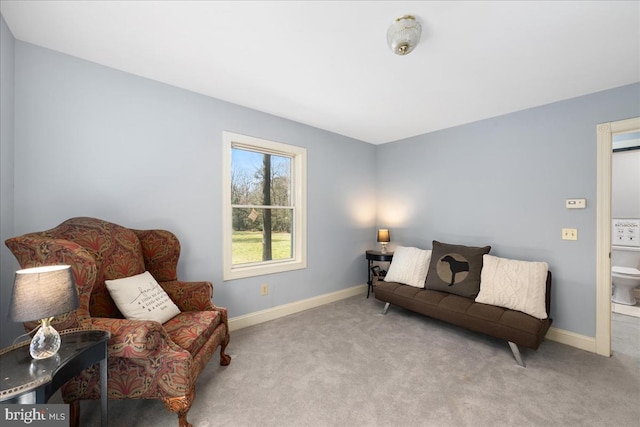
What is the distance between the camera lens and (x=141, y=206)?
7.47 feet

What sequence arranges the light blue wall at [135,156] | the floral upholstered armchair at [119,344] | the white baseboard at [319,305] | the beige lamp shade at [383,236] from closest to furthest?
the floral upholstered armchair at [119,344]
the light blue wall at [135,156]
the white baseboard at [319,305]
the beige lamp shade at [383,236]

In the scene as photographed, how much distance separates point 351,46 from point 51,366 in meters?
2.41

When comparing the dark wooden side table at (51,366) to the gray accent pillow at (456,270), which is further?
the gray accent pillow at (456,270)

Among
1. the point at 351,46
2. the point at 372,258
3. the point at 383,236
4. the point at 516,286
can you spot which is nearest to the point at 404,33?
the point at 351,46

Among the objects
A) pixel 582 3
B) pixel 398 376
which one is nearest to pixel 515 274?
pixel 398 376

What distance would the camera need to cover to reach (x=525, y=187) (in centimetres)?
287

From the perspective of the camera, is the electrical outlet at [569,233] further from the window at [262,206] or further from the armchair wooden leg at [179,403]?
the armchair wooden leg at [179,403]

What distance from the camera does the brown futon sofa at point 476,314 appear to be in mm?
2170

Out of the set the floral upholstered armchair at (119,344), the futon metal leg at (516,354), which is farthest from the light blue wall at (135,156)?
the futon metal leg at (516,354)

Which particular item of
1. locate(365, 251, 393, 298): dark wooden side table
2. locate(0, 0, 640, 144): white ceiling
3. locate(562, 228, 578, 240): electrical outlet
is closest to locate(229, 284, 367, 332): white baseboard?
locate(365, 251, 393, 298): dark wooden side table

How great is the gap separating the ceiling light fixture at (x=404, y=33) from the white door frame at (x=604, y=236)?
221cm

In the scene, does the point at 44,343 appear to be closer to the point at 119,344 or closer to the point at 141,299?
the point at 119,344

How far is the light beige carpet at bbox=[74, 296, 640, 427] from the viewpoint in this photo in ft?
5.25

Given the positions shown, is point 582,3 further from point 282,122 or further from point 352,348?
point 352,348
